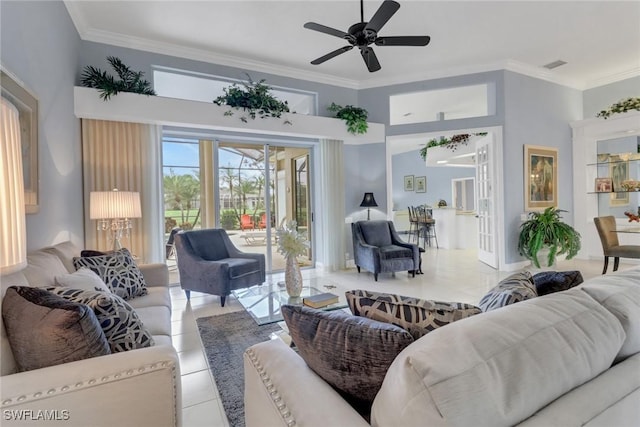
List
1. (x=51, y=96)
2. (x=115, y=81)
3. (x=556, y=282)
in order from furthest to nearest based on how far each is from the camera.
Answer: (x=115, y=81) < (x=51, y=96) < (x=556, y=282)

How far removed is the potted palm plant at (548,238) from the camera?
16.2 ft

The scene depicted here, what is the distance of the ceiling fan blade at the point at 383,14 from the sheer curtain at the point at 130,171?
9.99 feet

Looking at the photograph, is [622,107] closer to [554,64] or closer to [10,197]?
[554,64]

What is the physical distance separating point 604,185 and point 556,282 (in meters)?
6.15

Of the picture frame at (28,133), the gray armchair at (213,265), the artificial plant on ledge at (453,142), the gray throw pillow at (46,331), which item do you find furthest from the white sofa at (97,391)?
the artificial plant on ledge at (453,142)

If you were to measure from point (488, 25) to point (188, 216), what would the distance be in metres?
4.82

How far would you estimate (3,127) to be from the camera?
85 centimetres

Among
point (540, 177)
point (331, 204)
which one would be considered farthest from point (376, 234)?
point (540, 177)

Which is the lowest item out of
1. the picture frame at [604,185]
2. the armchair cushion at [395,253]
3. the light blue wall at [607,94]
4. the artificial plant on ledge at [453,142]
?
the armchair cushion at [395,253]

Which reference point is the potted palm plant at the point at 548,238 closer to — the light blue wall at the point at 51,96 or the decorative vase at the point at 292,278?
Answer: the decorative vase at the point at 292,278

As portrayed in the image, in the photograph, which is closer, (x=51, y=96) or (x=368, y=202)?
(x=51, y=96)

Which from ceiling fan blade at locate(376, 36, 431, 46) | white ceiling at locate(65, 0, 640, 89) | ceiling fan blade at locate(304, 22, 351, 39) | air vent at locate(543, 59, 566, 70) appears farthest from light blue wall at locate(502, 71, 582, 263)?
ceiling fan blade at locate(304, 22, 351, 39)

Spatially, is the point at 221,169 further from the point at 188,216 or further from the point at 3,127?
the point at 3,127

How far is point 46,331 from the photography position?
43.4 inches
